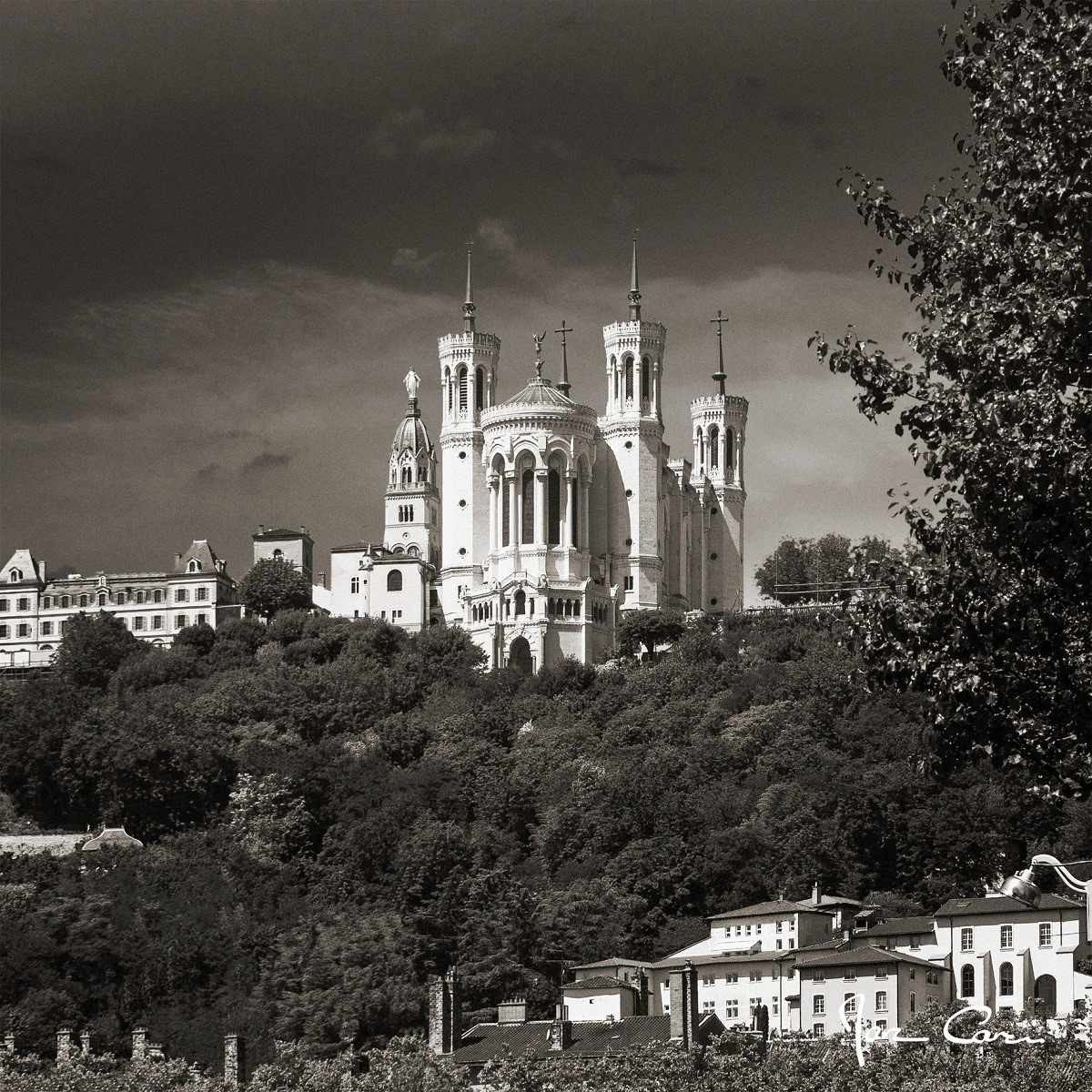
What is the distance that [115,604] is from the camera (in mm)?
151250

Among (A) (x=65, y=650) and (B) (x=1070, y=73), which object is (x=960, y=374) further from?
(A) (x=65, y=650)

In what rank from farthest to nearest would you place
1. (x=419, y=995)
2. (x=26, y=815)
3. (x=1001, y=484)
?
(x=26, y=815) < (x=419, y=995) < (x=1001, y=484)

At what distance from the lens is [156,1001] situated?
86.6 metres

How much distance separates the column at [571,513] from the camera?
5202 inches

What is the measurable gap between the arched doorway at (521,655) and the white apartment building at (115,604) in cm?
2537

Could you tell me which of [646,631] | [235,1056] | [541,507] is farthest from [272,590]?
[235,1056]

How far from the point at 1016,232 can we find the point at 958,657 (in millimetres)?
5050

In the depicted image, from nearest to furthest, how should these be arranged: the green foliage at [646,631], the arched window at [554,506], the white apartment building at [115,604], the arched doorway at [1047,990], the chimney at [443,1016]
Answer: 1. the arched doorway at [1047,990]
2. the chimney at [443,1016]
3. the green foliage at [646,631]
4. the arched window at [554,506]
5. the white apartment building at [115,604]

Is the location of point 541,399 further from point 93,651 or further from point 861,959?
point 861,959

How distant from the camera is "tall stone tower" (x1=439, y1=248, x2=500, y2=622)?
13625 cm

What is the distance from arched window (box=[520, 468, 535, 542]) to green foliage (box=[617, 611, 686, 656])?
6777 mm

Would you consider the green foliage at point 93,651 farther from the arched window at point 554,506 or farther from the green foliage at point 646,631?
the green foliage at point 646,631

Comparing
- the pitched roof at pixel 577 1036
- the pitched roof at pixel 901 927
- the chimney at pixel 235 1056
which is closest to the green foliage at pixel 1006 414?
the pitched roof at pixel 577 1036

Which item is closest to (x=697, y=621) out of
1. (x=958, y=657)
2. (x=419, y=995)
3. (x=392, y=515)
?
(x=392, y=515)
